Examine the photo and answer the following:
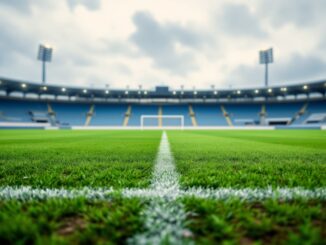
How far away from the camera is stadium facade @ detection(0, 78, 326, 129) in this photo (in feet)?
101

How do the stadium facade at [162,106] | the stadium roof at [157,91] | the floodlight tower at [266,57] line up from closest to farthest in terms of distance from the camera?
the stadium roof at [157,91], the stadium facade at [162,106], the floodlight tower at [266,57]

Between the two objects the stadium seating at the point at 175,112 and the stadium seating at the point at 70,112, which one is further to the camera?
the stadium seating at the point at 175,112

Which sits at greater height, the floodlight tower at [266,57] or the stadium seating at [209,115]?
the floodlight tower at [266,57]

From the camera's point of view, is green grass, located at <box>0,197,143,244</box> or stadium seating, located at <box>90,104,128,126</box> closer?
green grass, located at <box>0,197,143,244</box>

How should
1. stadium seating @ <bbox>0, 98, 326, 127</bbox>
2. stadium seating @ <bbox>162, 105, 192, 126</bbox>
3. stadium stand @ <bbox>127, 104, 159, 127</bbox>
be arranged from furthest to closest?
stadium seating @ <bbox>162, 105, 192, 126</bbox> < stadium stand @ <bbox>127, 104, 159, 127</bbox> < stadium seating @ <bbox>0, 98, 326, 127</bbox>

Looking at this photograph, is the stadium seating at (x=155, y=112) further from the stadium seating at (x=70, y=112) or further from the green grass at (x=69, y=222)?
the green grass at (x=69, y=222)

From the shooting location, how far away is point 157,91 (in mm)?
34656

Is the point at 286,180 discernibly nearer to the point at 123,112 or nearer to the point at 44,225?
the point at 44,225

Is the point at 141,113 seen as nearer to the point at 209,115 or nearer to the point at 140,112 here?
the point at 140,112

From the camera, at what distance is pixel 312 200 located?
1.09 m

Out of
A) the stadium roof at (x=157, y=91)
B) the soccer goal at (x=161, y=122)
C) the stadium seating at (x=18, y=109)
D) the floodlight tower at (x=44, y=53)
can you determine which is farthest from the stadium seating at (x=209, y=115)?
the floodlight tower at (x=44, y=53)

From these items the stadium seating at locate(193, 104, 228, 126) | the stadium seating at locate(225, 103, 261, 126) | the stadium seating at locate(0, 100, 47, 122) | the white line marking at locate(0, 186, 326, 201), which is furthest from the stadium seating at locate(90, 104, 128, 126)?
the white line marking at locate(0, 186, 326, 201)

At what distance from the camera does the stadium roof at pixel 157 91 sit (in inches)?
1131

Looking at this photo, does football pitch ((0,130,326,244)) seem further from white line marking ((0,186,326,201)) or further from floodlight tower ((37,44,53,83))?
floodlight tower ((37,44,53,83))
